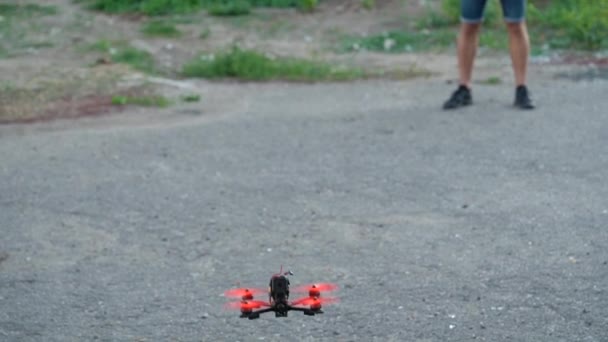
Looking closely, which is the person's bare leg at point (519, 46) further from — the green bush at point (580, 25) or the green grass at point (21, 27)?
the green grass at point (21, 27)

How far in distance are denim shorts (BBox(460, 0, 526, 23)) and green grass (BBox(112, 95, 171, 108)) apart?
92.3 inches

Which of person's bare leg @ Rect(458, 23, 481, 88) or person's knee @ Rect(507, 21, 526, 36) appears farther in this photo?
person's bare leg @ Rect(458, 23, 481, 88)

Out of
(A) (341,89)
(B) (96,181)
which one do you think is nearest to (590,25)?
(A) (341,89)

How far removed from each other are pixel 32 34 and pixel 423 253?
7.44m

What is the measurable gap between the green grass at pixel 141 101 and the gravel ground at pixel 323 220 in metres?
0.33

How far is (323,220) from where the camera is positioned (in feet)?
Answer: 20.4

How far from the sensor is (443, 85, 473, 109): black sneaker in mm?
8648

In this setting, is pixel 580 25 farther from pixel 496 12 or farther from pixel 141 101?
pixel 141 101

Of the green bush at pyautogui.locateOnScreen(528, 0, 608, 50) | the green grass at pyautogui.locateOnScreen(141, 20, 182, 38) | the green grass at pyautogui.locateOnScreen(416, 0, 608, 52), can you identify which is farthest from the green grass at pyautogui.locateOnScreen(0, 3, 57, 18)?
the green bush at pyautogui.locateOnScreen(528, 0, 608, 50)

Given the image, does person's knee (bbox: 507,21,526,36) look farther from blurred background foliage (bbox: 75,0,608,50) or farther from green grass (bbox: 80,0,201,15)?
green grass (bbox: 80,0,201,15)

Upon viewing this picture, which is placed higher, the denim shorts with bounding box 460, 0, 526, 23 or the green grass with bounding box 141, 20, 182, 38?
the denim shorts with bounding box 460, 0, 526, 23

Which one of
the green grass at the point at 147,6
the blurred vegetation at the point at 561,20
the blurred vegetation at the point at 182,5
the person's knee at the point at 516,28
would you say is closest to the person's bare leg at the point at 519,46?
the person's knee at the point at 516,28

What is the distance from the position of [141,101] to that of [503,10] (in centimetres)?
280

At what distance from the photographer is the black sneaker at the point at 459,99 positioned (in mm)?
8648
